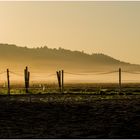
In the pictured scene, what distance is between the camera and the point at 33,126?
14.4 metres

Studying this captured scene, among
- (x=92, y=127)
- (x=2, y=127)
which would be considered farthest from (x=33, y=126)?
(x=92, y=127)

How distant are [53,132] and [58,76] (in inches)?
1053

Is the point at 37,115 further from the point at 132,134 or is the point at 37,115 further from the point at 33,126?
the point at 132,134

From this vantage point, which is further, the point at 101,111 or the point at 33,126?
the point at 101,111

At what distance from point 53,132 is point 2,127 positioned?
206cm

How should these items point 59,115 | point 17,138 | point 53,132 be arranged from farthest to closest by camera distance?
point 59,115 < point 53,132 < point 17,138

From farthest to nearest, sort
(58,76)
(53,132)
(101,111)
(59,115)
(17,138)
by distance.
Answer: (58,76) → (101,111) → (59,115) → (53,132) → (17,138)

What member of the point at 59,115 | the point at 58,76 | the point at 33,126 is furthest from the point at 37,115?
the point at 58,76

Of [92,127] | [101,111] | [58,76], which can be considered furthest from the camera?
[58,76]

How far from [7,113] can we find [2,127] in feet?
14.6

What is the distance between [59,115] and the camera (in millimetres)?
17766

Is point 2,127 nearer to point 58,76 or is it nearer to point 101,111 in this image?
point 101,111

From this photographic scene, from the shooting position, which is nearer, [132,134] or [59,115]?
[132,134]

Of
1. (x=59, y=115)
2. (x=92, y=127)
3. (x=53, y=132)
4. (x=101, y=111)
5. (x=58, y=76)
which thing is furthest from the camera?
(x=58, y=76)
